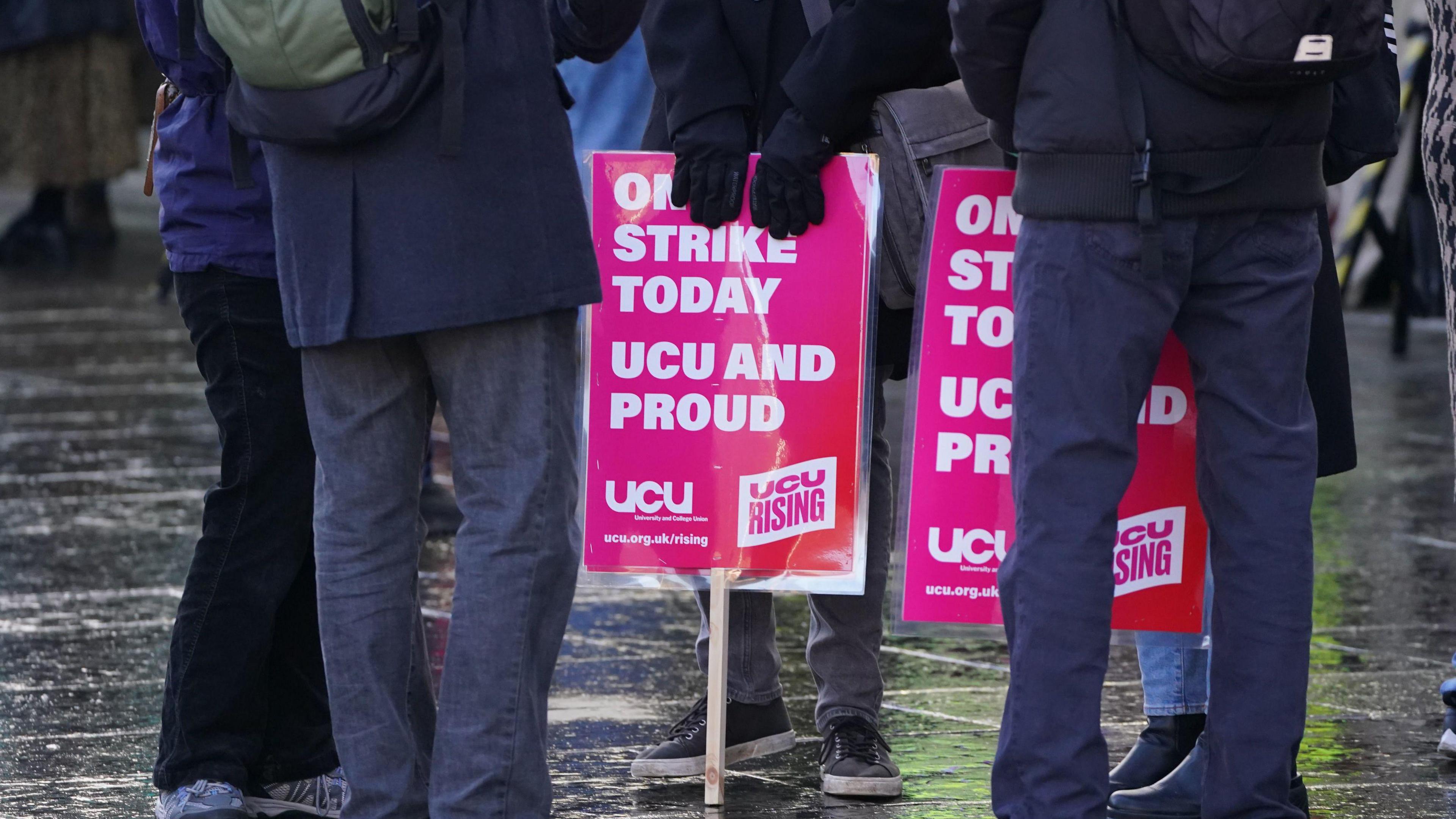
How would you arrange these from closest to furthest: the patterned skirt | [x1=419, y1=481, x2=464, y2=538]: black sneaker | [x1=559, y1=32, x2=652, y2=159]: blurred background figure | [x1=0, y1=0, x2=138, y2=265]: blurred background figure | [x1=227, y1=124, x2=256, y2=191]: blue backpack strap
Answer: [x1=227, y1=124, x2=256, y2=191]: blue backpack strap, [x1=559, y1=32, x2=652, y2=159]: blurred background figure, [x1=419, y1=481, x2=464, y2=538]: black sneaker, [x1=0, y1=0, x2=138, y2=265]: blurred background figure, the patterned skirt

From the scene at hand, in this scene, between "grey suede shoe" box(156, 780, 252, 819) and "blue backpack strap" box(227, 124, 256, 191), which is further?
"grey suede shoe" box(156, 780, 252, 819)

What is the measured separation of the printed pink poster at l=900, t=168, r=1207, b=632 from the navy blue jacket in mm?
1202

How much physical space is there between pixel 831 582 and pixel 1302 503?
3.10 ft

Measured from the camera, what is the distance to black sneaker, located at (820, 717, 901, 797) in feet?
13.0

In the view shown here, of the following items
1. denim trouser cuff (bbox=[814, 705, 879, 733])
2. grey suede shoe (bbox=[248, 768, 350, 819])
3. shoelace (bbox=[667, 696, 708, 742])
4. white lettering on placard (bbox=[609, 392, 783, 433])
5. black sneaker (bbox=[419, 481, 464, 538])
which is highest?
white lettering on placard (bbox=[609, 392, 783, 433])

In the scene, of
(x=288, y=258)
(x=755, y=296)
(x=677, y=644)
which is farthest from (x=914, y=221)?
(x=677, y=644)

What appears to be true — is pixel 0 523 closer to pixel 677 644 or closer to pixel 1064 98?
pixel 677 644

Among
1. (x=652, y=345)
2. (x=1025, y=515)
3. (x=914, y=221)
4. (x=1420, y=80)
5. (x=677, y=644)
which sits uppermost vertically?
(x=1420, y=80)

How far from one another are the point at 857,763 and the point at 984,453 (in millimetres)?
643

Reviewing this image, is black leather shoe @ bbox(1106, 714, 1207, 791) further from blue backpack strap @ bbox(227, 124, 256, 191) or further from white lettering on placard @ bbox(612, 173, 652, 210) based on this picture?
blue backpack strap @ bbox(227, 124, 256, 191)

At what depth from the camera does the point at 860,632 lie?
13.7 ft

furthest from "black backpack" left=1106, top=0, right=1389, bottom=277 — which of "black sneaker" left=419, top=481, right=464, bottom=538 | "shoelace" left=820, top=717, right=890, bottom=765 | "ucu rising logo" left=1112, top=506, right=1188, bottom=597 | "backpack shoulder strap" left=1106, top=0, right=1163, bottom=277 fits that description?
"black sneaker" left=419, top=481, right=464, bottom=538

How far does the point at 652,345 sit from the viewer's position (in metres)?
3.97

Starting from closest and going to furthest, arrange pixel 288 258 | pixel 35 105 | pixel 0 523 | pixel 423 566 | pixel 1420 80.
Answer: pixel 288 258 → pixel 423 566 → pixel 0 523 → pixel 1420 80 → pixel 35 105
